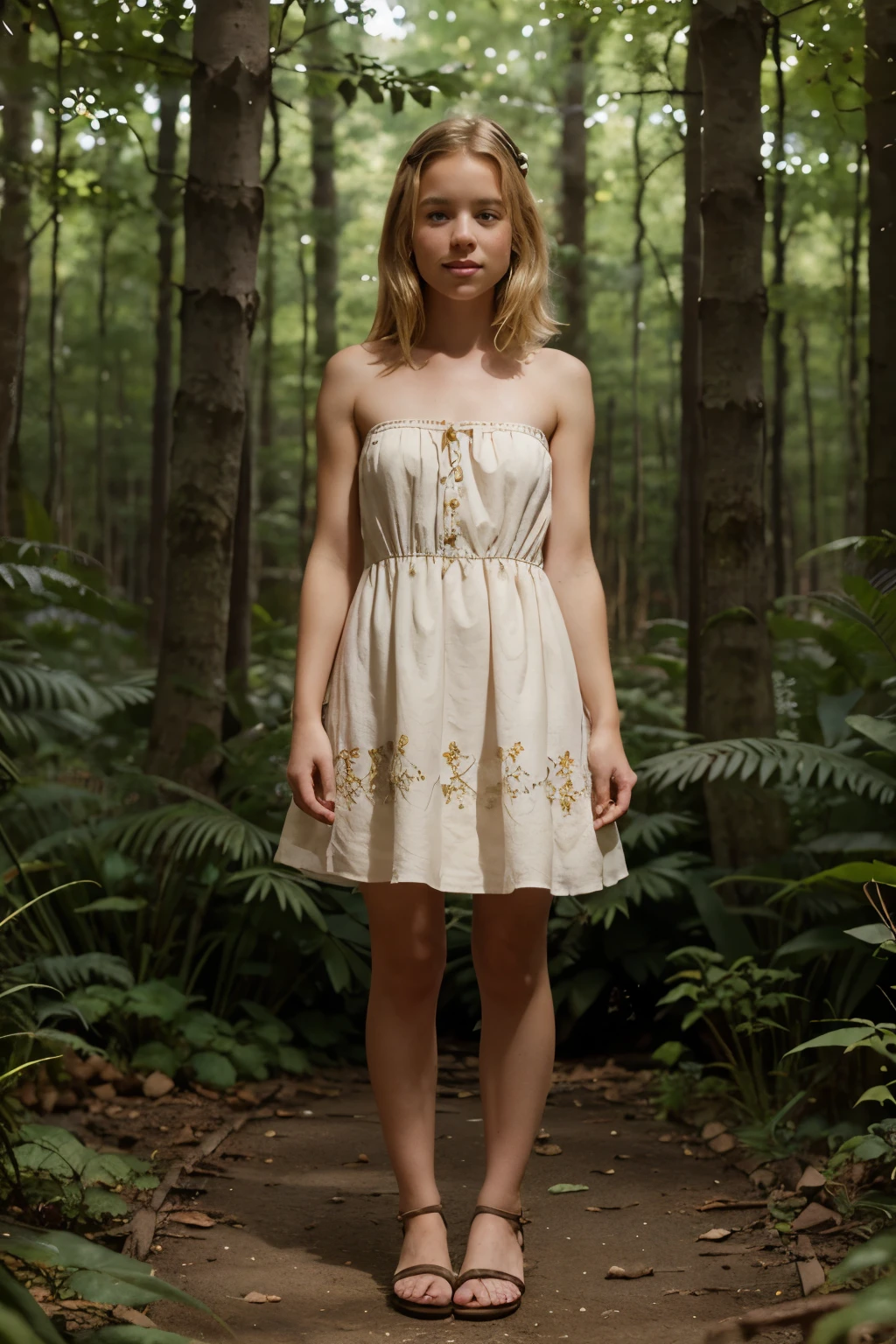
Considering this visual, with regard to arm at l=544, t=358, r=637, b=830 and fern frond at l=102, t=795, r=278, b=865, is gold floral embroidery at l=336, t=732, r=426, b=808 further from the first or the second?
fern frond at l=102, t=795, r=278, b=865

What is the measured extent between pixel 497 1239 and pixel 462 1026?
2.51 meters

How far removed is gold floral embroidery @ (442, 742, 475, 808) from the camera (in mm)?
2578

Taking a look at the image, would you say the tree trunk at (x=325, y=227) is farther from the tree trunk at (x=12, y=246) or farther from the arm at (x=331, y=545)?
the arm at (x=331, y=545)

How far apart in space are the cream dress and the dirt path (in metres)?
0.85

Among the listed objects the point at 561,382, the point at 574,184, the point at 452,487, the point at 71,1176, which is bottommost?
the point at 71,1176

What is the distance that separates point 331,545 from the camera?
9.13 ft

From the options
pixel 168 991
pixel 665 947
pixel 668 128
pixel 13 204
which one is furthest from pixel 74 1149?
pixel 668 128

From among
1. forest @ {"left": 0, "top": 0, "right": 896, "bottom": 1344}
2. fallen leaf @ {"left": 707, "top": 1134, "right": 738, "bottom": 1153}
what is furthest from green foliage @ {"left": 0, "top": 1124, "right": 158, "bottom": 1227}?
fallen leaf @ {"left": 707, "top": 1134, "right": 738, "bottom": 1153}

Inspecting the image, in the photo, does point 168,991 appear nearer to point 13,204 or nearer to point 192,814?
point 192,814

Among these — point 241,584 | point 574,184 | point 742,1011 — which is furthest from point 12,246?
point 742,1011

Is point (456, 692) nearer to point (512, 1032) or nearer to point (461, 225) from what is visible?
point (512, 1032)

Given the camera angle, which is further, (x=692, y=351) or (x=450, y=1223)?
(x=692, y=351)

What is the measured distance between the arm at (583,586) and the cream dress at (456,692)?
5 centimetres

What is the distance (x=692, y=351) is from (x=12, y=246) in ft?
16.0
